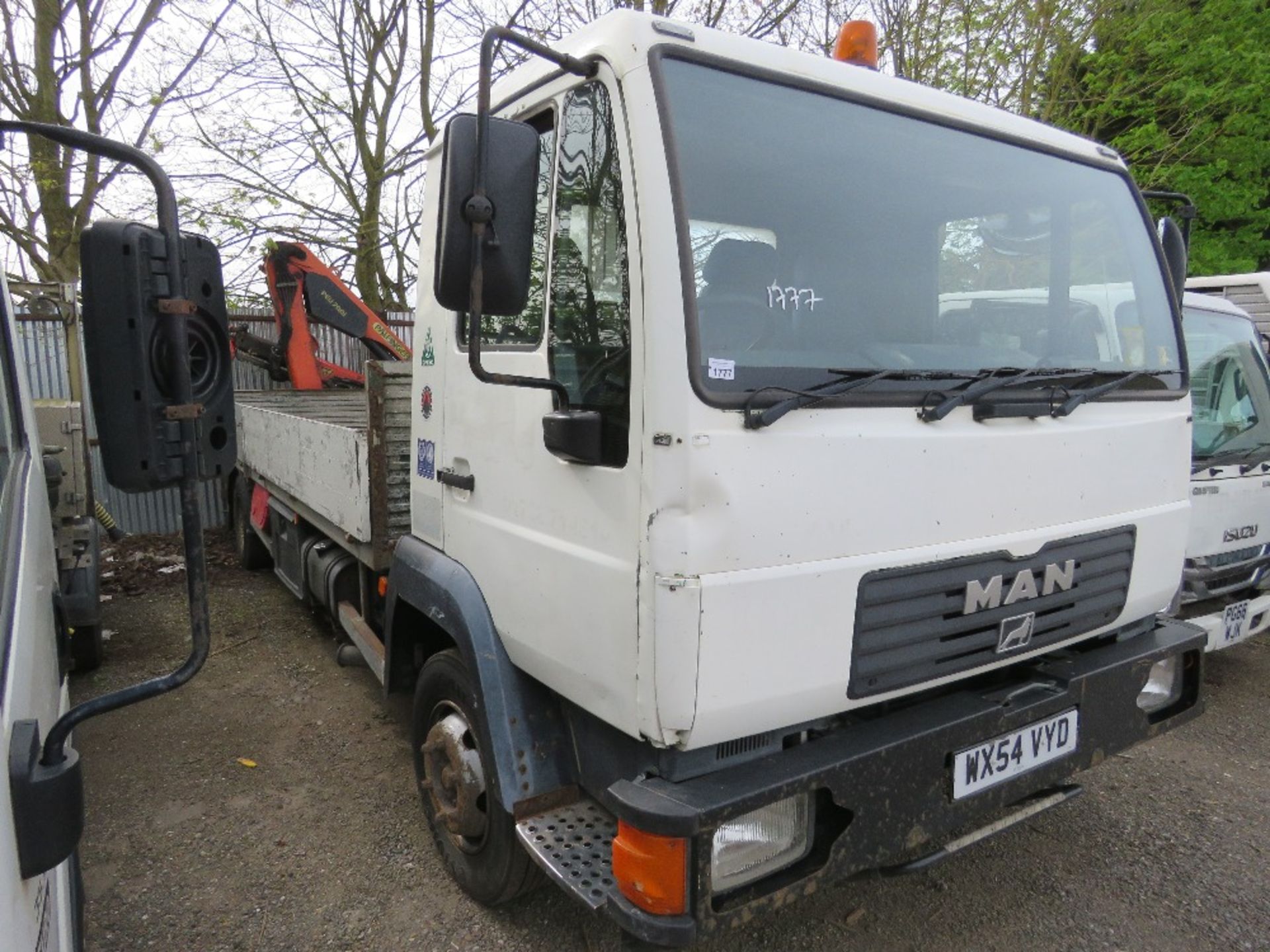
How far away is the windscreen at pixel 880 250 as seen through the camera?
1834 millimetres

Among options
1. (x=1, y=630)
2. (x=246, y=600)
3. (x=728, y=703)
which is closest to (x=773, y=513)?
(x=728, y=703)

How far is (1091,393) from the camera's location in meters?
2.27

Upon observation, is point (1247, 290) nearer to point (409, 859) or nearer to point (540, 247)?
point (540, 247)

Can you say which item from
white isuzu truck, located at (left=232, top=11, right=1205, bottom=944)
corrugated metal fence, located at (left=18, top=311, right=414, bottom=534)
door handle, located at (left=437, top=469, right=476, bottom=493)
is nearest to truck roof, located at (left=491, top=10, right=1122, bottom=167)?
white isuzu truck, located at (left=232, top=11, right=1205, bottom=944)

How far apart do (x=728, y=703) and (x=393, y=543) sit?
1.83 meters

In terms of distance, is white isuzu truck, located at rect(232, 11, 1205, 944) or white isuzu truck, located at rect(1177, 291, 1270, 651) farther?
white isuzu truck, located at rect(1177, 291, 1270, 651)

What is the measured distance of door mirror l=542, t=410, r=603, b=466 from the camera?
184 cm

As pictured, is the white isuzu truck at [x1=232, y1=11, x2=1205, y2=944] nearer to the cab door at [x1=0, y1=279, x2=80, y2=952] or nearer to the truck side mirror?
the truck side mirror

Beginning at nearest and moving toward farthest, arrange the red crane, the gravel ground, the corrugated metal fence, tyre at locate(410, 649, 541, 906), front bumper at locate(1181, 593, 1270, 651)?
tyre at locate(410, 649, 541, 906) < the gravel ground < front bumper at locate(1181, 593, 1270, 651) < the red crane < the corrugated metal fence

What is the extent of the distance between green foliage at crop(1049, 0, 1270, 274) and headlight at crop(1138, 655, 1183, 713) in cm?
956

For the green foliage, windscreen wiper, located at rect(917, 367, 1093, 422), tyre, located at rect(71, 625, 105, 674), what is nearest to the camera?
windscreen wiper, located at rect(917, 367, 1093, 422)

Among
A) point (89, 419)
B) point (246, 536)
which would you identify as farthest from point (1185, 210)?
point (89, 419)

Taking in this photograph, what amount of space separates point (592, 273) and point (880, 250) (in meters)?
0.74

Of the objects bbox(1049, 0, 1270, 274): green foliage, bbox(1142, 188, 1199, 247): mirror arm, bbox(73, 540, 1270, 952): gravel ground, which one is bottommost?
bbox(73, 540, 1270, 952): gravel ground
